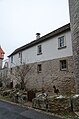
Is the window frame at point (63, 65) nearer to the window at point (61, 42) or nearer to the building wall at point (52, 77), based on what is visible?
the building wall at point (52, 77)

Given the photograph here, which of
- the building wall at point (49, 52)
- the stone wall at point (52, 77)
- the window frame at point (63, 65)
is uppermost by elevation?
the building wall at point (49, 52)

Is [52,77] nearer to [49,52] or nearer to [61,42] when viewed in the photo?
[49,52]

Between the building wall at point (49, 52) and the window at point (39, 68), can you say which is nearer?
the building wall at point (49, 52)

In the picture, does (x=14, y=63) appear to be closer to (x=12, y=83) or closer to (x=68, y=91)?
(x=12, y=83)

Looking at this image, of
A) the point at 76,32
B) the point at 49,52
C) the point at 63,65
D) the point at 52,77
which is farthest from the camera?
the point at 49,52

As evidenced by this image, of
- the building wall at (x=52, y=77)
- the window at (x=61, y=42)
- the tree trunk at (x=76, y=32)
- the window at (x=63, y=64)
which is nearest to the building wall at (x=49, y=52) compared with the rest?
the window at (x=61, y=42)

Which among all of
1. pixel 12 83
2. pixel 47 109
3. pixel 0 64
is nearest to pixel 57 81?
pixel 47 109

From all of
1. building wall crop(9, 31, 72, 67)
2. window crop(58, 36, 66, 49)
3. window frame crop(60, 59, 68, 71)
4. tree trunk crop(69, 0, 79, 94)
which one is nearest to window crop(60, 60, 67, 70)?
window frame crop(60, 59, 68, 71)

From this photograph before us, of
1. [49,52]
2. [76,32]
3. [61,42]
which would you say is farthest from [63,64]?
[76,32]

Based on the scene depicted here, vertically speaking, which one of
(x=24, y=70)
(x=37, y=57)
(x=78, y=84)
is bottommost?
(x=78, y=84)

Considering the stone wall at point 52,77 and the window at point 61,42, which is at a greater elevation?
the window at point 61,42

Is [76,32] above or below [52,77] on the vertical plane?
above

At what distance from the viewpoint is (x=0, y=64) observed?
41969 millimetres

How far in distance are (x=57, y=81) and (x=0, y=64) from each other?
28.4m
